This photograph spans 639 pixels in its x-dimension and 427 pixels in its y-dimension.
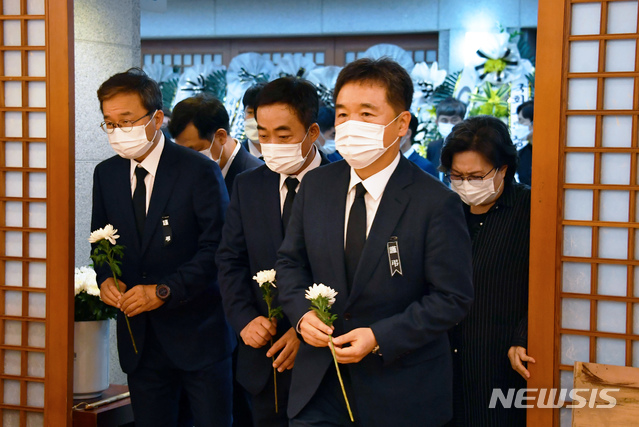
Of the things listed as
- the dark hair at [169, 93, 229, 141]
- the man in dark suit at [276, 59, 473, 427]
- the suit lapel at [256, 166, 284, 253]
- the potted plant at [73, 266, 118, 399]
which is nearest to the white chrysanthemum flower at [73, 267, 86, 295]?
A: the potted plant at [73, 266, 118, 399]

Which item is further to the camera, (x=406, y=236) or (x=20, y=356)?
(x=20, y=356)

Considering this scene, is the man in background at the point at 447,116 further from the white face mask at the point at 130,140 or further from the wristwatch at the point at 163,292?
the wristwatch at the point at 163,292

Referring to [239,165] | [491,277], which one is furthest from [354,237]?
[239,165]

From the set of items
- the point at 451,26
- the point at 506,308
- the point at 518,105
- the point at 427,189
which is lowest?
the point at 506,308

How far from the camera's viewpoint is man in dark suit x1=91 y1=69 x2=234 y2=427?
10.6 ft

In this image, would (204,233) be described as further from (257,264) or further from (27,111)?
(27,111)

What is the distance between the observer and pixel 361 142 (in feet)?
8.11

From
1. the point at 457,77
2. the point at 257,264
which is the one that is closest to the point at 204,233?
the point at 257,264

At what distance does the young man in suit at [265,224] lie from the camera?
9.78 ft

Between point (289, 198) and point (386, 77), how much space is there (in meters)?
0.73

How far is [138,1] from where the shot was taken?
5.02 meters

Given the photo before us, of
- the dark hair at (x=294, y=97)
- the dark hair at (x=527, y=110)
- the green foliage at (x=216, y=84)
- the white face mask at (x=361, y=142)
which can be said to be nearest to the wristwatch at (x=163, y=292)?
the dark hair at (x=294, y=97)

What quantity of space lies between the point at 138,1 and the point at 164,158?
2.09 meters

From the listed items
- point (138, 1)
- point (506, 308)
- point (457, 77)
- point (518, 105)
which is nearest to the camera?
point (506, 308)
